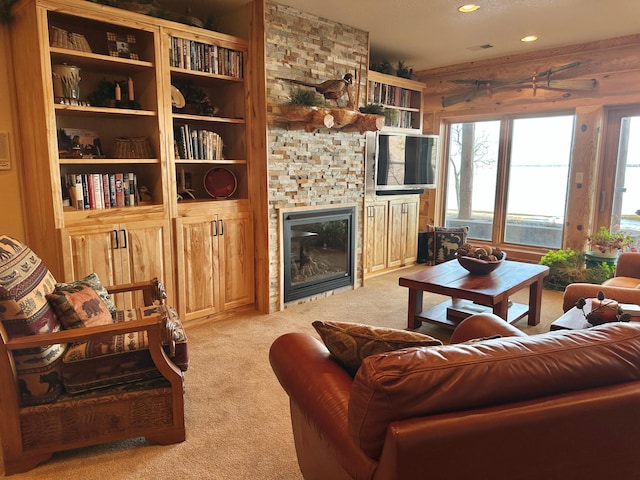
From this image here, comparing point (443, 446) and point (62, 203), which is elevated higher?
point (62, 203)

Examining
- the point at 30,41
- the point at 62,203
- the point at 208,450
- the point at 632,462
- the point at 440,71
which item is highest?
the point at 440,71

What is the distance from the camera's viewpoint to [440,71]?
5996mm

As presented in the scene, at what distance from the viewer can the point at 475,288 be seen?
3229 millimetres

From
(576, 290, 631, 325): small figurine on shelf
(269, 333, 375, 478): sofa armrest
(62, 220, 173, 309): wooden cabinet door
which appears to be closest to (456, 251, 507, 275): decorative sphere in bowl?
(576, 290, 631, 325): small figurine on shelf

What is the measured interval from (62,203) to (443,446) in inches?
115

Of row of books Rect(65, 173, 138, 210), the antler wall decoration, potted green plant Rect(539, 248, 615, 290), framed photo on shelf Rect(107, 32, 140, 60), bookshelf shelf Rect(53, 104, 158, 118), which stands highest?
the antler wall decoration

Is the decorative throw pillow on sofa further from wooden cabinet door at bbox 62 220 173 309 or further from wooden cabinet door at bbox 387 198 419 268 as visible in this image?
wooden cabinet door at bbox 387 198 419 268

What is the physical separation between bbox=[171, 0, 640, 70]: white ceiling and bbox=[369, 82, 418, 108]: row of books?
0.41 m

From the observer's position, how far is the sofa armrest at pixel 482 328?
1.98m

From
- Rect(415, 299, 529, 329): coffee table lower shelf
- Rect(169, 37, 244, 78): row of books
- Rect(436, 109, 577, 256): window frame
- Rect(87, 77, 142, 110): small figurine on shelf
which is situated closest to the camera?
Rect(87, 77, 142, 110): small figurine on shelf

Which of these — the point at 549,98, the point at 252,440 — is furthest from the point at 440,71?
the point at 252,440

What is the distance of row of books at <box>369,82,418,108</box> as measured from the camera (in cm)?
520

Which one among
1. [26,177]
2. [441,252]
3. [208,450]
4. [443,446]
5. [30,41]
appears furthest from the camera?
[441,252]

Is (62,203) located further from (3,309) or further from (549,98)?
(549,98)
